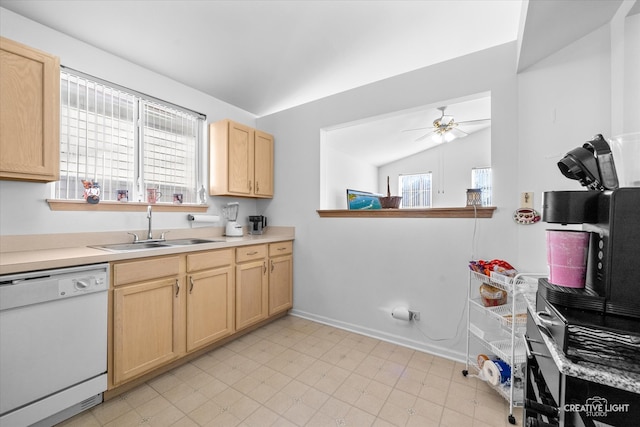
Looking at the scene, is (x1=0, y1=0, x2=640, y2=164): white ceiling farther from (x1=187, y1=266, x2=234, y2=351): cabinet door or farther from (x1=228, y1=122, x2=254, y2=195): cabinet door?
(x1=187, y1=266, x2=234, y2=351): cabinet door

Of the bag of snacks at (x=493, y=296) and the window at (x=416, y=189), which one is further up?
the window at (x=416, y=189)

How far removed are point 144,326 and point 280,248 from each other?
143 cm

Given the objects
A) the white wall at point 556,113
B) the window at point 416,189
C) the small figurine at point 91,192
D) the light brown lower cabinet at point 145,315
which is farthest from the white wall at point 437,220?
the window at point 416,189

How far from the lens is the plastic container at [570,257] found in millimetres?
847

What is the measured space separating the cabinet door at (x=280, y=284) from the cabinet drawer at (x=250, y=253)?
16 centimetres

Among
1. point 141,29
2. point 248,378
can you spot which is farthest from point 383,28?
point 248,378

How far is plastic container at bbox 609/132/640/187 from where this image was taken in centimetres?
87

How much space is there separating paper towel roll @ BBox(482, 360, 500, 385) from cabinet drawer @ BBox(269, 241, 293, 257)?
201 cm

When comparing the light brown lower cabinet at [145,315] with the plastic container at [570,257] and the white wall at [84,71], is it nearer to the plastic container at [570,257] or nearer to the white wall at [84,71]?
the white wall at [84,71]

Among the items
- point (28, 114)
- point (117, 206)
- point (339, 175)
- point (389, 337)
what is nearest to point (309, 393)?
point (389, 337)

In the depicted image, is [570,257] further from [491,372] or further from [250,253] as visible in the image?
[250,253]

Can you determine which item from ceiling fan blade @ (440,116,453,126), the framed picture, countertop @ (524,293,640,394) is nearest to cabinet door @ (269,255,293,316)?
the framed picture

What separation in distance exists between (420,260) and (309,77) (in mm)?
2097

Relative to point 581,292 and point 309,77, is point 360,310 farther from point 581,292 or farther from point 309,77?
point 309,77
